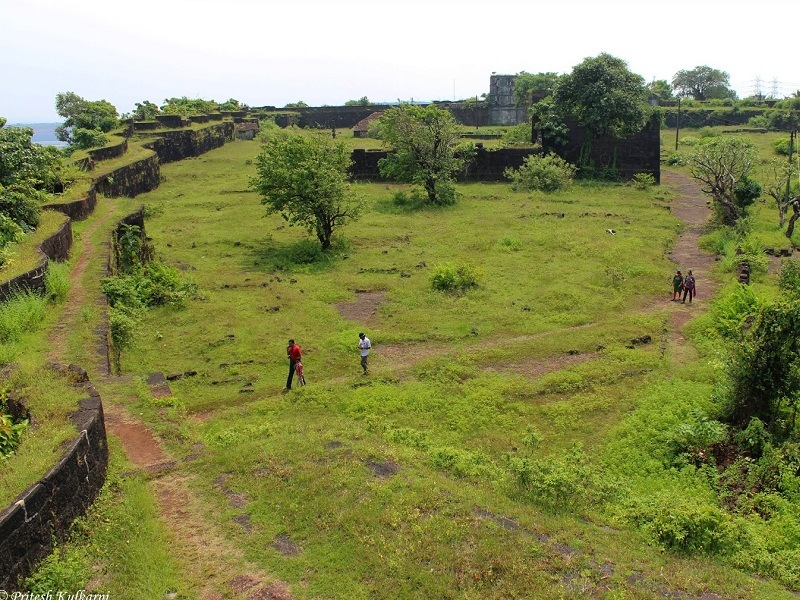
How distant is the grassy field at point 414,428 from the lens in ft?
18.3

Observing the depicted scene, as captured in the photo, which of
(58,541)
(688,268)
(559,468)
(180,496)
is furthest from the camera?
(688,268)

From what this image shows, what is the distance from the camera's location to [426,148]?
24.8m

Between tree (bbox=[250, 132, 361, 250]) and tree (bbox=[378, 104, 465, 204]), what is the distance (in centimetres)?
671

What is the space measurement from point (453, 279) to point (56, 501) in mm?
10150

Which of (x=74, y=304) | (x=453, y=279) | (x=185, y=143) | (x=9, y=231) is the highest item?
(x=185, y=143)

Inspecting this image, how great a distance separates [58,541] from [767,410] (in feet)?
27.4

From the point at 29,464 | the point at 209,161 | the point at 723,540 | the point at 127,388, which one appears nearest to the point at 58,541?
the point at 29,464

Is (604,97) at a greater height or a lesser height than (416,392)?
greater

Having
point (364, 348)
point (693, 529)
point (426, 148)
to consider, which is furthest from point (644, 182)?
point (693, 529)

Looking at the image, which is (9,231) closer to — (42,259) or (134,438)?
(42,259)

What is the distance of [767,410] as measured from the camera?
342 inches

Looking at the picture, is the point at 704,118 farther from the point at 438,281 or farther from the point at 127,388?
the point at 127,388

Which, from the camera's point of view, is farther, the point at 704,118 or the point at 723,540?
the point at 704,118

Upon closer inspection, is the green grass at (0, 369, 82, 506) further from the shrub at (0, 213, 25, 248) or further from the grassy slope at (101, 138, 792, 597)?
the shrub at (0, 213, 25, 248)
